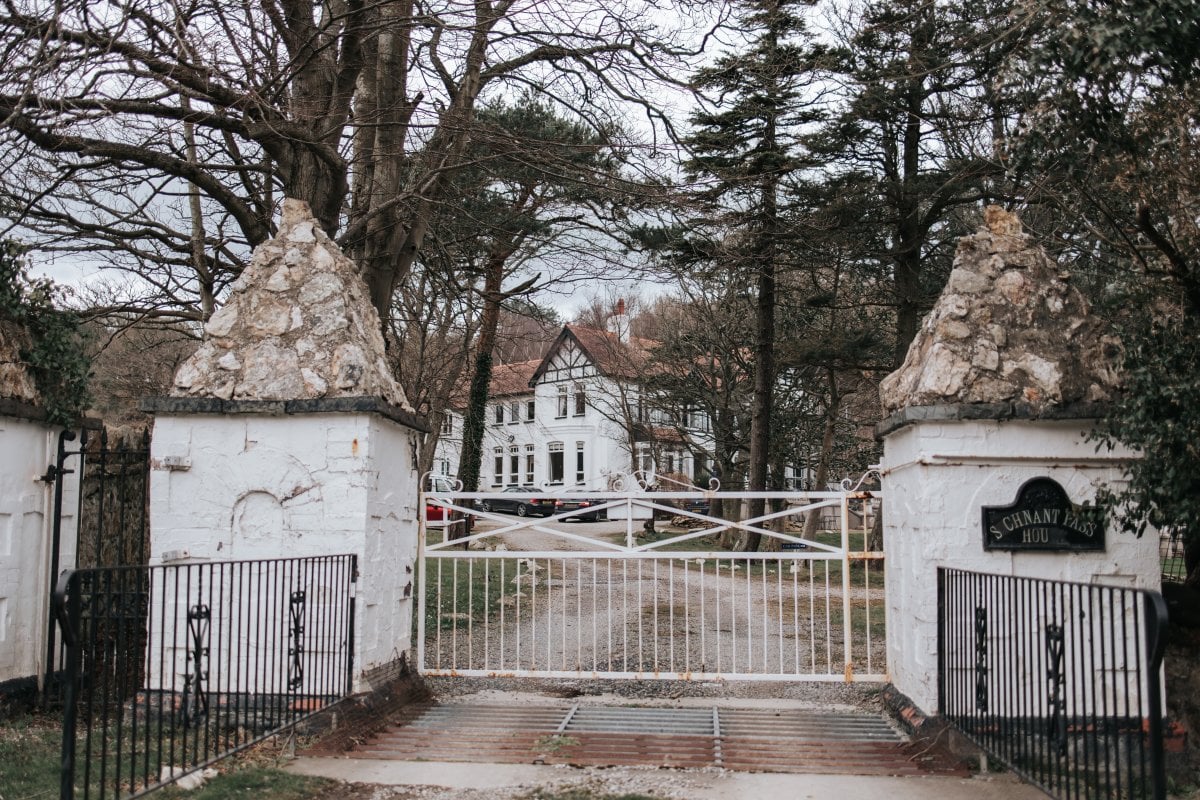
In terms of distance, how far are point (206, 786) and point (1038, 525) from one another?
5312 mm

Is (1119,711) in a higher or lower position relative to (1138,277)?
lower

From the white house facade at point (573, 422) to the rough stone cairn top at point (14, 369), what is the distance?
2558 centimetres

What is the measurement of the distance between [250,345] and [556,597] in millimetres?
9861

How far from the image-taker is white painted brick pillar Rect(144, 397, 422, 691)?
279 inches

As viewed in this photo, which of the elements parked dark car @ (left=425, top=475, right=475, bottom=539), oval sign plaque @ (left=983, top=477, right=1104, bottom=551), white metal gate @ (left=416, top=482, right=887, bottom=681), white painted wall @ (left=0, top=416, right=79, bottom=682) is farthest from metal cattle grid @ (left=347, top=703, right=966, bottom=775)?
white painted wall @ (left=0, top=416, right=79, bottom=682)

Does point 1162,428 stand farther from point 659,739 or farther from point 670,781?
point 659,739

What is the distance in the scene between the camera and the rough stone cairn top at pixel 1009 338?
6.67 m

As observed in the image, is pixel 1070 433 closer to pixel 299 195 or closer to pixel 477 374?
pixel 299 195

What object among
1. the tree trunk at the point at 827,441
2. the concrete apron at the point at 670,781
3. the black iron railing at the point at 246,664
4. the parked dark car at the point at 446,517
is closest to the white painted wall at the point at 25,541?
the black iron railing at the point at 246,664

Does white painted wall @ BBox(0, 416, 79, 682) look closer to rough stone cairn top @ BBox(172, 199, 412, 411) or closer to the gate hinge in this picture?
→ the gate hinge

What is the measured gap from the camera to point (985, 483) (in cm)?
669

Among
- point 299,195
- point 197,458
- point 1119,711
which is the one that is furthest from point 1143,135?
point 299,195

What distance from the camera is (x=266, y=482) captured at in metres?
7.13

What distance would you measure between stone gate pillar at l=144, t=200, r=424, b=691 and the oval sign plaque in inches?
169
